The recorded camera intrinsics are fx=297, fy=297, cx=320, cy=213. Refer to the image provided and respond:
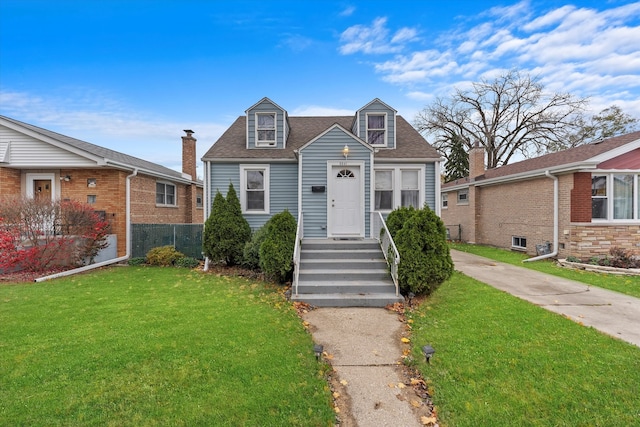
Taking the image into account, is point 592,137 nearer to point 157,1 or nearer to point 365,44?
point 365,44

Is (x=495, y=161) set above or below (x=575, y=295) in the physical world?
above

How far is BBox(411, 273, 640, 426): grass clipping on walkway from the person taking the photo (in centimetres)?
274

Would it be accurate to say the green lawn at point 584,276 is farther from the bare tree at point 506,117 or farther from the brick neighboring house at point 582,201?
the bare tree at point 506,117

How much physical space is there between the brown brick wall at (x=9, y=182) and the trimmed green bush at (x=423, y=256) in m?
13.8

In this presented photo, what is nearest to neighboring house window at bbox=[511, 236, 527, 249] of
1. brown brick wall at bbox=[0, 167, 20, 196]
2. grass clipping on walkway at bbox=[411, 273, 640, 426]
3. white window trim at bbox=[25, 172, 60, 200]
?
grass clipping on walkway at bbox=[411, 273, 640, 426]

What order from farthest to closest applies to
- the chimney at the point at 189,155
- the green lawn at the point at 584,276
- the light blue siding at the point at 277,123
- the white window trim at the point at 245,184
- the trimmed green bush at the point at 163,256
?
the chimney at the point at 189,155, the light blue siding at the point at 277,123, the trimmed green bush at the point at 163,256, the white window trim at the point at 245,184, the green lawn at the point at 584,276

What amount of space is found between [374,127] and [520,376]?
8.79m

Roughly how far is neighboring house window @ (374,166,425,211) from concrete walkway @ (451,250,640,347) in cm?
283

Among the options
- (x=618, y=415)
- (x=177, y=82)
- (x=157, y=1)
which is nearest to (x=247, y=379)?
(x=618, y=415)

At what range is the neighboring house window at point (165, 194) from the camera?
13.4 m

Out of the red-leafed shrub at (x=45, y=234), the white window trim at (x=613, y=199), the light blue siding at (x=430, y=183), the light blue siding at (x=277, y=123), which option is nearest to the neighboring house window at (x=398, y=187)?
the light blue siding at (x=430, y=183)

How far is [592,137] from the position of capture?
88.9 ft

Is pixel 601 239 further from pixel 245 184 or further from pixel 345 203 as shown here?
pixel 245 184

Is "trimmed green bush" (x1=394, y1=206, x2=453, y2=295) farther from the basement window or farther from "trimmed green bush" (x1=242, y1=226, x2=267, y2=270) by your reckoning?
the basement window
